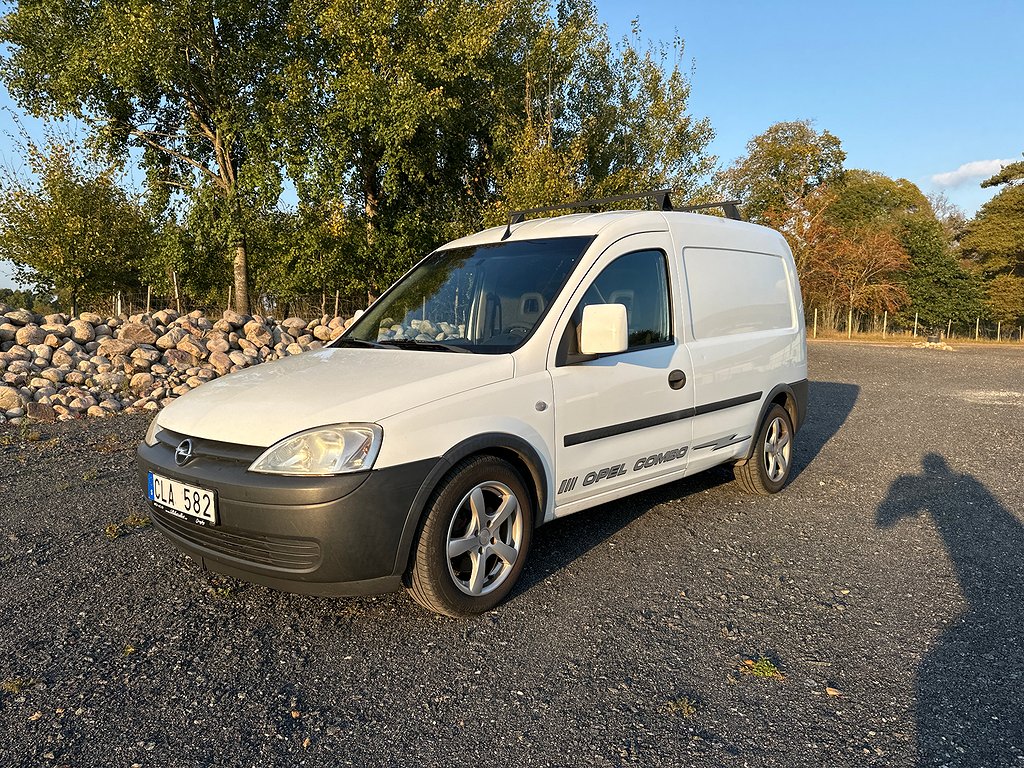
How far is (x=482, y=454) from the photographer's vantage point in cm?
328

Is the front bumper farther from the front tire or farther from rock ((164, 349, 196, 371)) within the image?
rock ((164, 349, 196, 371))

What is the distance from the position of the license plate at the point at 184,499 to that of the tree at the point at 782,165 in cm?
4519

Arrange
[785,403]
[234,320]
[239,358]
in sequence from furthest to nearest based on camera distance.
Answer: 1. [234,320]
2. [239,358]
3. [785,403]

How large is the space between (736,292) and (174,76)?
15.5 m

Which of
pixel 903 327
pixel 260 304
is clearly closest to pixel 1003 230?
pixel 903 327

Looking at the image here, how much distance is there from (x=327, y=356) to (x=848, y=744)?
3.08 meters

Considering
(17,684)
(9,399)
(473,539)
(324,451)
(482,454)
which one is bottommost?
(17,684)

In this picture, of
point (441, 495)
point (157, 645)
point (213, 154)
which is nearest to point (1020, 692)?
point (441, 495)

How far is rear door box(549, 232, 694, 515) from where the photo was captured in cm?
368

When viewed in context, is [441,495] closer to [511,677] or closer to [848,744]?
[511,677]

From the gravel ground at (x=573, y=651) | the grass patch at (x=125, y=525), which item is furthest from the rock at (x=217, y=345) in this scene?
the grass patch at (x=125, y=525)

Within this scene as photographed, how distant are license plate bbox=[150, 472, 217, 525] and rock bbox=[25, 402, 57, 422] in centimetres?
582

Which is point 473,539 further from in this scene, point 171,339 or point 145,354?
point 171,339

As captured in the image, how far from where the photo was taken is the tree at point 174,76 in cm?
1481
